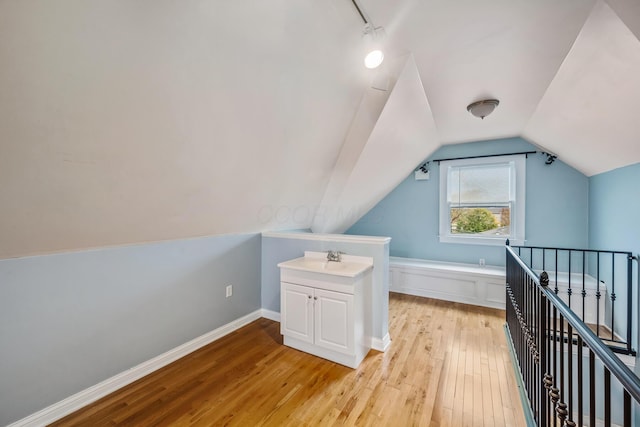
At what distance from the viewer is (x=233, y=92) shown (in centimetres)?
165

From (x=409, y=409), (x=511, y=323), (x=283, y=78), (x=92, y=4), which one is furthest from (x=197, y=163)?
(x=511, y=323)

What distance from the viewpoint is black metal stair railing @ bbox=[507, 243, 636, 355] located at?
250 cm

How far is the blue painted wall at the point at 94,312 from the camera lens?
164 cm

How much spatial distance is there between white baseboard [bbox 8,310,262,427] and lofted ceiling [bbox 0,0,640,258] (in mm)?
1053

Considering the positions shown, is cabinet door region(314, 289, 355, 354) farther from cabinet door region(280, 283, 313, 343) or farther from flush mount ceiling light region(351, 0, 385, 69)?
flush mount ceiling light region(351, 0, 385, 69)

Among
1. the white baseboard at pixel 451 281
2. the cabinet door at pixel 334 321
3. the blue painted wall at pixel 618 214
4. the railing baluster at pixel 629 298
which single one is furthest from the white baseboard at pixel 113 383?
→ the blue painted wall at pixel 618 214

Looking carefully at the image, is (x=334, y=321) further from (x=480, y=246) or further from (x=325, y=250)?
(x=480, y=246)

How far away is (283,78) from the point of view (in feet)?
5.89

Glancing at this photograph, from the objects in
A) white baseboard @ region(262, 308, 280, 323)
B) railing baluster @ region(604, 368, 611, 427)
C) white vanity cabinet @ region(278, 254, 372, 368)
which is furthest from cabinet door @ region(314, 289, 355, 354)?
railing baluster @ region(604, 368, 611, 427)

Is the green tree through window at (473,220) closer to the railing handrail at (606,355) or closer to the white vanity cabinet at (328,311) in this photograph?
the white vanity cabinet at (328,311)

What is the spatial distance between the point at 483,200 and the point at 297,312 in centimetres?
333

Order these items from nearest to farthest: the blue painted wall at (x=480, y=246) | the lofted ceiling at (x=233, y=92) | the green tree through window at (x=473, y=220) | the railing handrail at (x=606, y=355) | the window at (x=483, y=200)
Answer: the railing handrail at (x=606, y=355)
the lofted ceiling at (x=233, y=92)
the blue painted wall at (x=480, y=246)
the window at (x=483, y=200)
the green tree through window at (x=473, y=220)

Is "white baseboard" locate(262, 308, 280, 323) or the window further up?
the window

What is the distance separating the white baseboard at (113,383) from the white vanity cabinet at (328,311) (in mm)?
807
